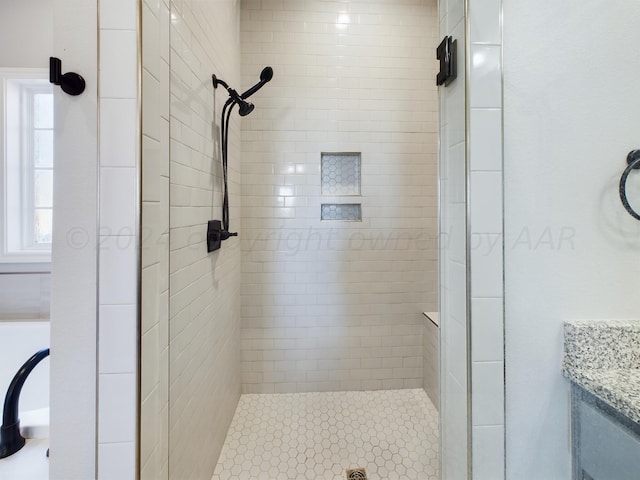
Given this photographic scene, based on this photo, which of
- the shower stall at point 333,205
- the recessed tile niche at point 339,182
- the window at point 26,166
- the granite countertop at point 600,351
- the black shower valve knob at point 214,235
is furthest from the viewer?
the recessed tile niche at point 339,182

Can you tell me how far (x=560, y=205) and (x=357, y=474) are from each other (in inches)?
57.8

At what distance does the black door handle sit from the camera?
618 mm

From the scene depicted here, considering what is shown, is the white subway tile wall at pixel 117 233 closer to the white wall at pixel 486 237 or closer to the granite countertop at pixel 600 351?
the white wall at pixel 486 237

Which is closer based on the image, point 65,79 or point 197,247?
point 65,79

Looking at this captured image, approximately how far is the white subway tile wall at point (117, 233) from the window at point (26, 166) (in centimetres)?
12

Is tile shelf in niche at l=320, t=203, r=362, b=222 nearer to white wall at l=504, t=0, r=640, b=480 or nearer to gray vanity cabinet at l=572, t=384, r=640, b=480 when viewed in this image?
white wall at l=504, t=0, r=640, b=480

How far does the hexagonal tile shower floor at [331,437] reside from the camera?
1.40 metres

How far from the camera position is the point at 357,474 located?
1372 mm

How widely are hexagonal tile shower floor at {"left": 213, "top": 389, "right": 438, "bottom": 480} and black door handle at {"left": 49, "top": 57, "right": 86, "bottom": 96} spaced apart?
5.49 ft

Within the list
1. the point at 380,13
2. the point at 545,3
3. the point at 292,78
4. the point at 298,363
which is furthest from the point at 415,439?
the point at 380,13

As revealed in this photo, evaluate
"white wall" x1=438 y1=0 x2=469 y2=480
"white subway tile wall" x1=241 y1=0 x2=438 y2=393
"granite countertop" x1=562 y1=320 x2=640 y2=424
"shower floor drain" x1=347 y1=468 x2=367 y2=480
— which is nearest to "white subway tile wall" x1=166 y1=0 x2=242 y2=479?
"white subway tile wall" x1=241 y1=0 x2=438 y2=393

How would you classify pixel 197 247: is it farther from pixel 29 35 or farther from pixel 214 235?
pixel 29 35

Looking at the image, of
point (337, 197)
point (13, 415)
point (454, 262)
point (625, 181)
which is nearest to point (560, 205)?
point (625, 181)

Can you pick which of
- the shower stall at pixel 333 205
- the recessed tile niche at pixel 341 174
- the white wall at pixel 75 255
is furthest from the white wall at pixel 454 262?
the recessed tile niche at pixel 341 174
